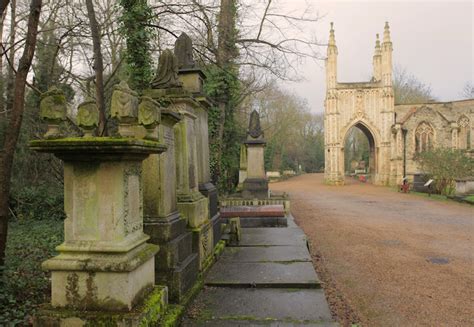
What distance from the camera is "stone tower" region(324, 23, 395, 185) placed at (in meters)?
29.8

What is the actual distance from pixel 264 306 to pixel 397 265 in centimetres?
431

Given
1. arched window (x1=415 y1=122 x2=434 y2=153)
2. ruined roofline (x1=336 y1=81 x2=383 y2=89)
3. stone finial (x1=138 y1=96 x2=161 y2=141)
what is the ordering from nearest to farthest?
stone finial (x1=138 y1=96 x2=161 y2=141)
arched window (x1=415 y1=122 x2=434 y2=153)
ruined roofline (x1=336 y1=81 x2=383 y2=89)

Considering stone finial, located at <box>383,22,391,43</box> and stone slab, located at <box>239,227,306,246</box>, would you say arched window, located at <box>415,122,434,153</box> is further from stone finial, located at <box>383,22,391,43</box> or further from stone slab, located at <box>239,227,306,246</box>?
stone slab, located at <box>239,227,306,246</box>

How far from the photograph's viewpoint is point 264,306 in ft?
11.4

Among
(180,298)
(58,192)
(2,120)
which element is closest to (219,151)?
(58,192)

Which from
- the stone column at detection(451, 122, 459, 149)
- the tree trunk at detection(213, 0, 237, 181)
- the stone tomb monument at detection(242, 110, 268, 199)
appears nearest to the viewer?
the tree trunk at detection(213, 0, 237, 181)

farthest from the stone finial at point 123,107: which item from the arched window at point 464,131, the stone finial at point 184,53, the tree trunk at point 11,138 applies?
the arched window at point 464,131

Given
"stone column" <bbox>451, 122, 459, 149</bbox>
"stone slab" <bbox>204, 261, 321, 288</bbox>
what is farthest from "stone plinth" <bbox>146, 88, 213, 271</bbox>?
"stone column" <bbox>451, 122, 459, 149</bbox>

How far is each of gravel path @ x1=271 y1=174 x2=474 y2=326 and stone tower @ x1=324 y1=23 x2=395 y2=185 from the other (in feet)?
56.2

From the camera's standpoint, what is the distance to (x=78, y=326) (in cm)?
240

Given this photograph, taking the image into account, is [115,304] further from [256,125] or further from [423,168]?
[423,168]

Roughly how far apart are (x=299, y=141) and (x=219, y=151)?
125ft

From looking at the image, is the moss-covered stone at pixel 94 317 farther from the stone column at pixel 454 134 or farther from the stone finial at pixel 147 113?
the stone column at pixel 454 134

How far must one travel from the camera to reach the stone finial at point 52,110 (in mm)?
2463
